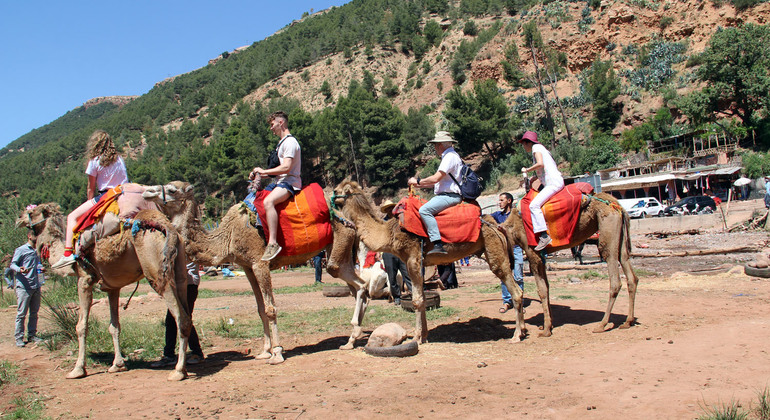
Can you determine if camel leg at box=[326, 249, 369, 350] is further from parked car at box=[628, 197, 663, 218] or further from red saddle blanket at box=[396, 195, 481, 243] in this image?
parked car at box=[628, 197, 663, 218]

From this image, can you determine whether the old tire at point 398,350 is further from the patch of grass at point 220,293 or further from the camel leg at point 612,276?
the patch of grass at point 220,293

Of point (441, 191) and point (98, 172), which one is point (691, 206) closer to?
point (441, 191)

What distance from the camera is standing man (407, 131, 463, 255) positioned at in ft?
26.8

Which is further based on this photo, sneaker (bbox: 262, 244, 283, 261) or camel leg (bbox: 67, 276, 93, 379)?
sneaker (bbox: 262, 244, 283, 261)

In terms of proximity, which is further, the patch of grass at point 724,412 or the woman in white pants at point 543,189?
the woman in white pants at point 543,189

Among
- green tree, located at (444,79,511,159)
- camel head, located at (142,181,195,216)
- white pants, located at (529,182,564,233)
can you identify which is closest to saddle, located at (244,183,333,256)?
camel head, located at (142,181,195,216)

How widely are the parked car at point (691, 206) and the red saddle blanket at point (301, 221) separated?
120 ft

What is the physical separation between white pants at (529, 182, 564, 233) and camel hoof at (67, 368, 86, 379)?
715 centimetres

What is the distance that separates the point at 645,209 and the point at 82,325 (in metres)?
40.6

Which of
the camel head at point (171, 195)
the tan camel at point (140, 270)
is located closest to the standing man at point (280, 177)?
the camel head at point (171, 195)

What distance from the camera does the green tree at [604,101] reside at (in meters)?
62.2

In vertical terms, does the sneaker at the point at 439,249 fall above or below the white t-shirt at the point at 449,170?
below

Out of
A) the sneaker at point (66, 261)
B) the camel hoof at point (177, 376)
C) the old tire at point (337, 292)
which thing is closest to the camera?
the camel hoof at point (177, 376)

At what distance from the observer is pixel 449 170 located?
27.1 feet
